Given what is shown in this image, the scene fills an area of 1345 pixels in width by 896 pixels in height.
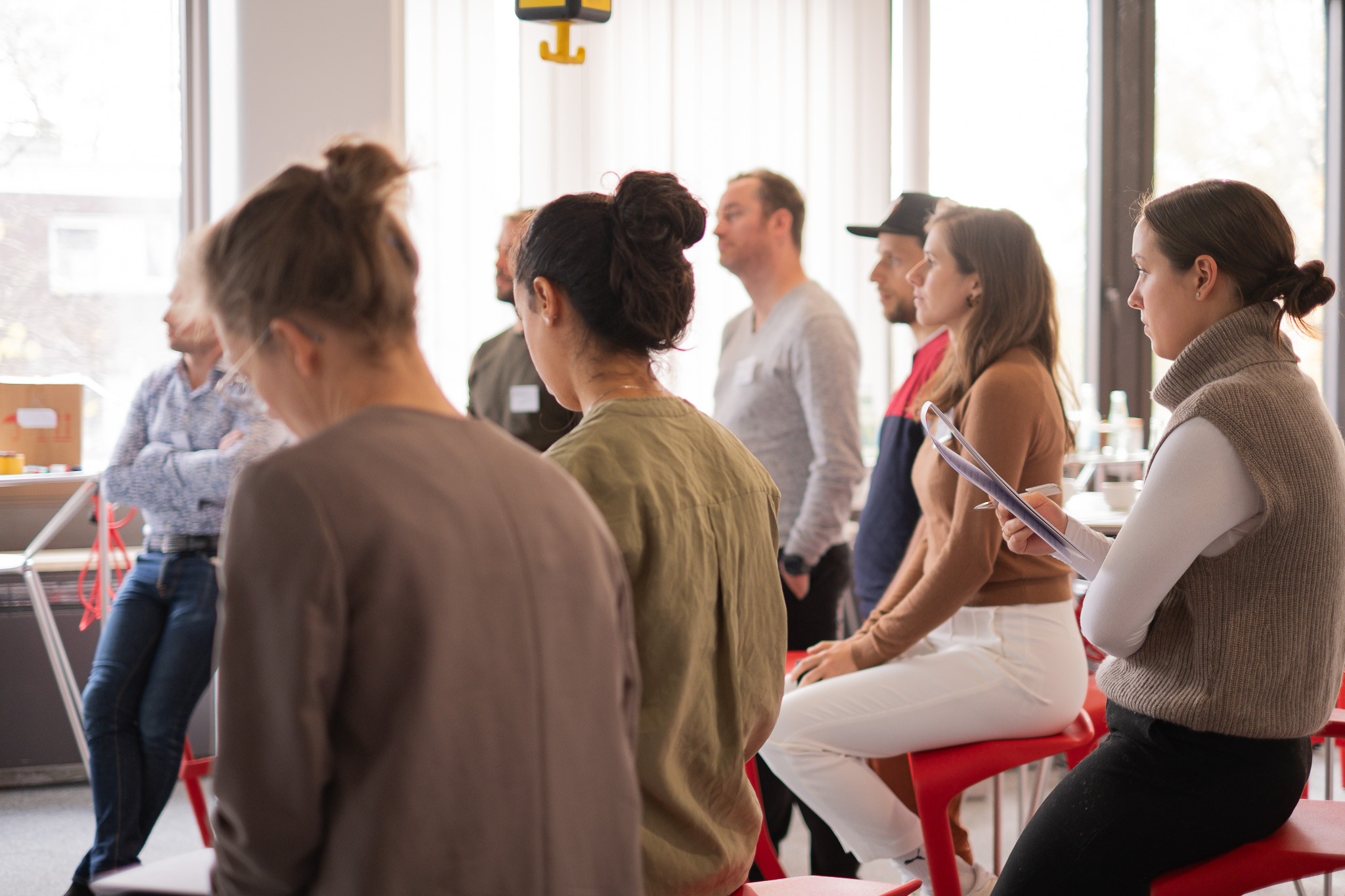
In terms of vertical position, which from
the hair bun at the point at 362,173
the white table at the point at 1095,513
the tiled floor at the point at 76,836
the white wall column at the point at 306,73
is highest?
the white wall column at the point at 306,73

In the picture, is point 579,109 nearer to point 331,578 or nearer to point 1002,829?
point 1002,829

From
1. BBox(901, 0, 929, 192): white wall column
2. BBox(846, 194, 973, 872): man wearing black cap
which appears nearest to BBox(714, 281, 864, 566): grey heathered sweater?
BBox(846, 194, 973, 872): man wearing black cap

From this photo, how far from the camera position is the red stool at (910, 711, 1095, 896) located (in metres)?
1.80

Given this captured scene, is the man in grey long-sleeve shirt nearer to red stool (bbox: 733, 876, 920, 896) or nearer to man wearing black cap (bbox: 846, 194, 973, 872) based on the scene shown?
man wearing black cap (bbox: 846, 194, 973, 872)

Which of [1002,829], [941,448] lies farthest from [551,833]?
[1002,829]

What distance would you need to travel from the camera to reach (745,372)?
2771 millimetres

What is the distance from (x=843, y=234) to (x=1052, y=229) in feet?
3.10

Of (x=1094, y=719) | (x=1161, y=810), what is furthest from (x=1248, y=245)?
(x=1094, y=719)

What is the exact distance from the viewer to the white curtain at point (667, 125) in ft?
12.6

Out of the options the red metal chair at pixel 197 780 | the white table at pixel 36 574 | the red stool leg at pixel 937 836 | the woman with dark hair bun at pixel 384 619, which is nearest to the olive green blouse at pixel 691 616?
the woman with dark hair bun at pixel 384 619

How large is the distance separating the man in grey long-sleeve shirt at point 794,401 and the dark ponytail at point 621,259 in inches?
53.2

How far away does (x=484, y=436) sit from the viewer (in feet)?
2.67

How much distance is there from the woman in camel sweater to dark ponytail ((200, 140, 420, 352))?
1273mm

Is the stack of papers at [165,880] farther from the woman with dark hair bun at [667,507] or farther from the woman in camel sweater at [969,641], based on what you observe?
the woman in camel sweater at [969,641]
